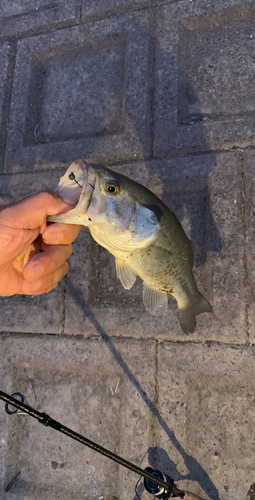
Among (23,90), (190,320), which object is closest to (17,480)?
(190,320)

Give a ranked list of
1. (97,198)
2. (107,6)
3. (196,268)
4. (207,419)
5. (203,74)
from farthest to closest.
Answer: (107,6)
(203,74)
(196,268)
(207,419)
(97,198)

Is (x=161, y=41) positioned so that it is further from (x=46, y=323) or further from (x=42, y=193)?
(x=46, y=323)

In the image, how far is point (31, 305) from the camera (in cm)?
388

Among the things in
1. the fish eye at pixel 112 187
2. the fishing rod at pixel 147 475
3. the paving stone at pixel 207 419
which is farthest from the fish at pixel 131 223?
the fishing rod at pixel 147 475

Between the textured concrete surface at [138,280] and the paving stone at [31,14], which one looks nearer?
the textured concrete surface at [138,280]

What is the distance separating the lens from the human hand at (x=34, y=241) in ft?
7.60

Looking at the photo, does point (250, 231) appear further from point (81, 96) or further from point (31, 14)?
point (31, 14)

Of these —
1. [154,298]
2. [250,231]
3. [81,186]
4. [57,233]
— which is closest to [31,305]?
[57,233]

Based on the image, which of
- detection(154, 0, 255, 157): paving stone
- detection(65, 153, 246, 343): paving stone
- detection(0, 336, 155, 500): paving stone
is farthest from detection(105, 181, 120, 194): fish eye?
detection(0, 336, 155, 500): paving stone

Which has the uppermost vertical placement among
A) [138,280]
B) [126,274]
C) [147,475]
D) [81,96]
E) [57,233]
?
[81,96]

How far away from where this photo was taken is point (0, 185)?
4191 mm

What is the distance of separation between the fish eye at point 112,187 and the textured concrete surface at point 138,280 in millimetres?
1398

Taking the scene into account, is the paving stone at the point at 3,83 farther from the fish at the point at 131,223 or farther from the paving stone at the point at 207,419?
the paving stone at the point at 207,419

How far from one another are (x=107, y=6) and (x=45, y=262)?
3.51 meters
